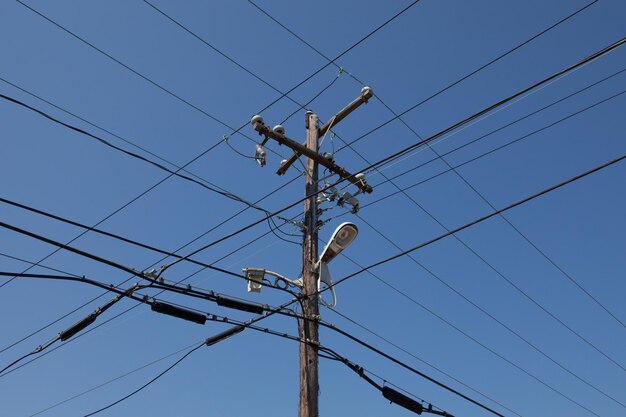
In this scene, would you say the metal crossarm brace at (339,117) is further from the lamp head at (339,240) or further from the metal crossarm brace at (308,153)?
the lamp head at (339,240)

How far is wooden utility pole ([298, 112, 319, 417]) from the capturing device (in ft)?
28.6

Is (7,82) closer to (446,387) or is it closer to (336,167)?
(336,167)

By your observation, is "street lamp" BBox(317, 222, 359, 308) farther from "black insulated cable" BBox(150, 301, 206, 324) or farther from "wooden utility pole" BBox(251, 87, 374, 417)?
"black insulated cable" BBox(150, 301, 206, 324)

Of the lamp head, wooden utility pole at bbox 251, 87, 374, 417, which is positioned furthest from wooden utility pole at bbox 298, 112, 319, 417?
the lamp head

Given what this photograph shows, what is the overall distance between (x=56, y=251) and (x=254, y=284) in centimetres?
373

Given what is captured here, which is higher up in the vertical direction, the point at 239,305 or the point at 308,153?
the point at 308,153

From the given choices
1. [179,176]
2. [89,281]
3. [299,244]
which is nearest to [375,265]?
[299,244]

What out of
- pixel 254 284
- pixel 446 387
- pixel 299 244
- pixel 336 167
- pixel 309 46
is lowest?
pixel 446 387

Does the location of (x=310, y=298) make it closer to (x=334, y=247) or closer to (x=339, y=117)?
(x=334, y=247)

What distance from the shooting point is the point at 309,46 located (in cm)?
1005

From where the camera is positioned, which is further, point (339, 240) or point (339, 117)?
point (339, 117)

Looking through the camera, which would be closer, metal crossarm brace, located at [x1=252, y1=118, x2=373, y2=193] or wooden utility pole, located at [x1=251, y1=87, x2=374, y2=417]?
wooden utility pole, located at [x1=251, y1=87, x2=374, y2=417]

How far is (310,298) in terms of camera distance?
9812 mm

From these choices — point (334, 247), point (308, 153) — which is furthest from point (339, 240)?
point (308, 153)
